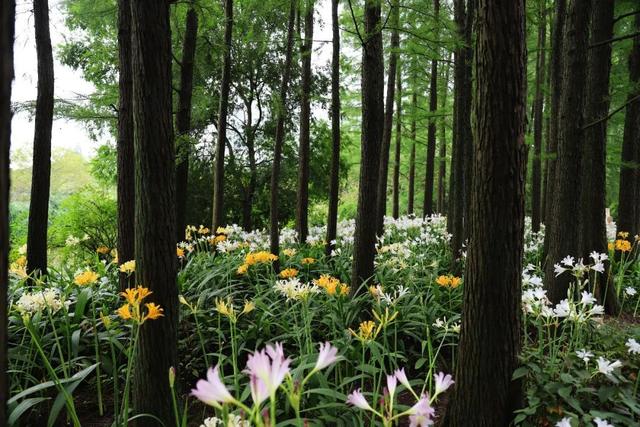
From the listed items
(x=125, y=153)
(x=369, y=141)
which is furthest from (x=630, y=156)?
(x=125, y=153)

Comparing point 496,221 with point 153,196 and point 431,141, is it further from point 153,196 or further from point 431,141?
point 431,141

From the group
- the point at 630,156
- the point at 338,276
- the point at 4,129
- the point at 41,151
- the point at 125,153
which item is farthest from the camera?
the point at 630,156

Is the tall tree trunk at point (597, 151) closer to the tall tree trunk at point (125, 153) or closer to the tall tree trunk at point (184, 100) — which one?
the tall tree trunk at point (125, 153)

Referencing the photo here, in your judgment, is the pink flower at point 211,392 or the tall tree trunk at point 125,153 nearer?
the pink flower at point 211,392

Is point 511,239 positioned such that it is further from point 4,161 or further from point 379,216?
point 379,216

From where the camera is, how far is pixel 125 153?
432 cm

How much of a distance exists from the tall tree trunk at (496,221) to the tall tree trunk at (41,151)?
5.12 meters

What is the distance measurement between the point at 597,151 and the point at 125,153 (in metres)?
5.62

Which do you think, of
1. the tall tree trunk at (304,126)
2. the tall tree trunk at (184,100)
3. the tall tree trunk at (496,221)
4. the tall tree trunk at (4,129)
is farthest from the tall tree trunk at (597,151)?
the tall tree trunk at (4,129)

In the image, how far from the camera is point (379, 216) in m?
8.88

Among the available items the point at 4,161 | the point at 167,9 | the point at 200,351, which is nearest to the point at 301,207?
the point at 200,351

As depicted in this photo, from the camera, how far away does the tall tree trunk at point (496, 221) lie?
2186 millimetres

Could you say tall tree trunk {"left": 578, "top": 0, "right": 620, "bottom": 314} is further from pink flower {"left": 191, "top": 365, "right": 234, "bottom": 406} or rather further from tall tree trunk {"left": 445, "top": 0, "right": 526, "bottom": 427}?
pink flower {"left": 191, "top": 365, "right": 234, "bottom": 406}

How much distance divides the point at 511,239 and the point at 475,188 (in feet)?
1.06
